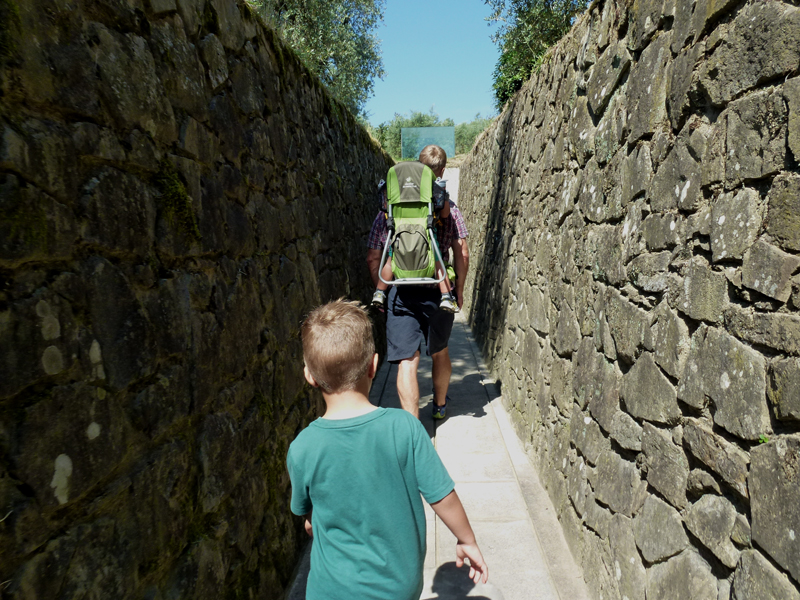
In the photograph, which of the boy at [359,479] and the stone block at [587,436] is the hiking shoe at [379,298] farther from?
the boy at [359,479]

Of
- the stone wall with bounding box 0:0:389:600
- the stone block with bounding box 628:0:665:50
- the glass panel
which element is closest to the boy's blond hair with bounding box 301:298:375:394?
the stone wall with bounding box 0:0:389:600

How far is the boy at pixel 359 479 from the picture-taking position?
1580 millimetres

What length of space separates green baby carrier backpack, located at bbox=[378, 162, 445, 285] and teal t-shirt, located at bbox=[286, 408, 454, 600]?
2.16 meters

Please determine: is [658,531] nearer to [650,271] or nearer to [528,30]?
[650,271]

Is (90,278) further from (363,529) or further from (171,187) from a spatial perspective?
(363,529)

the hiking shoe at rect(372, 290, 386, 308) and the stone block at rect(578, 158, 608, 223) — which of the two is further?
the hiking shoe at rect(372, 290, 386, 308)

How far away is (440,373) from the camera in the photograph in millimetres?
4328

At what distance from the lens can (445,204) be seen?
12.8 feet

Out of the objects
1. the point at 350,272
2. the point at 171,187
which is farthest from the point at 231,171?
the point at 350,272

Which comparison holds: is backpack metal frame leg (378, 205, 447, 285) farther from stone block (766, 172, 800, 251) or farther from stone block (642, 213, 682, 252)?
stone block (766, 172, 800, 251)

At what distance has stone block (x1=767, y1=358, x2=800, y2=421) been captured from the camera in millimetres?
1247

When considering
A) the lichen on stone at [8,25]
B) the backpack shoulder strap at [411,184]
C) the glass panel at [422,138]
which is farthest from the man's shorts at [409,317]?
the glass panel at [422,138]

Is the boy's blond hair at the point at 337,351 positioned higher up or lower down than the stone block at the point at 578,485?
higher up

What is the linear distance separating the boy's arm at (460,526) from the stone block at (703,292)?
2.85 ft
